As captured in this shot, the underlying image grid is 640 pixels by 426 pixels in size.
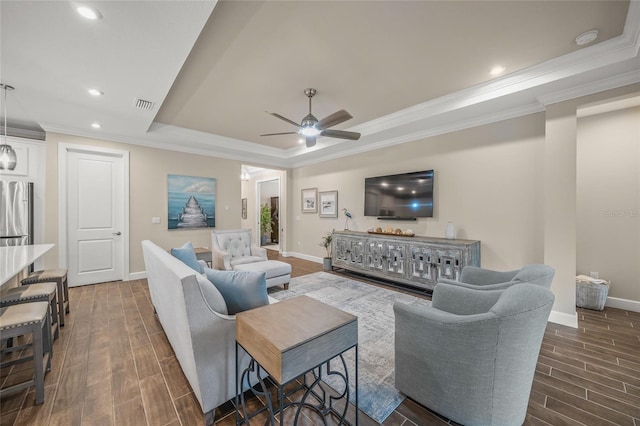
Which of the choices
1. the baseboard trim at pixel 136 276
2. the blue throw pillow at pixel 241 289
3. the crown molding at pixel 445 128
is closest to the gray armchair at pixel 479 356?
the blue throw pillow at pixel 241 289

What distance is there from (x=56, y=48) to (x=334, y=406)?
3.67 metres

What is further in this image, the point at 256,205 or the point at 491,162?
the point at 256,205

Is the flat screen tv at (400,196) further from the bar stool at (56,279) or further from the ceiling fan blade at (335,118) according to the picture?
the bar stool at (56,279)

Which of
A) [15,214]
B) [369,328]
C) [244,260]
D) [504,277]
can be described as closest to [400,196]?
[504,277]

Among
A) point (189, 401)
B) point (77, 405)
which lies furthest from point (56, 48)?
point (189, 401)

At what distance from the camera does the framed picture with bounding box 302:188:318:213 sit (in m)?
6.42

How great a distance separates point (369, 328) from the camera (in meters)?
2.74

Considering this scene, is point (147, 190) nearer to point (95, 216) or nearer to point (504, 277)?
point (95, 216)

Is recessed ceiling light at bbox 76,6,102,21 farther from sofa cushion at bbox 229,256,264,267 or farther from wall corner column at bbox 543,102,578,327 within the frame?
wall corner column at bbox 543,102,578,327

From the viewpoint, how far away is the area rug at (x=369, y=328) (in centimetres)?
172

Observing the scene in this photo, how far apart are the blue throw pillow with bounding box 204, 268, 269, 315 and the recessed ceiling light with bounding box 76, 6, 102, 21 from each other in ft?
6.75

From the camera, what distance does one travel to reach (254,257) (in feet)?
14.0

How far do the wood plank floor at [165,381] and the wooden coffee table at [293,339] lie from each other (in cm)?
61

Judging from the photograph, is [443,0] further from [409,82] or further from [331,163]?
[331,163]
